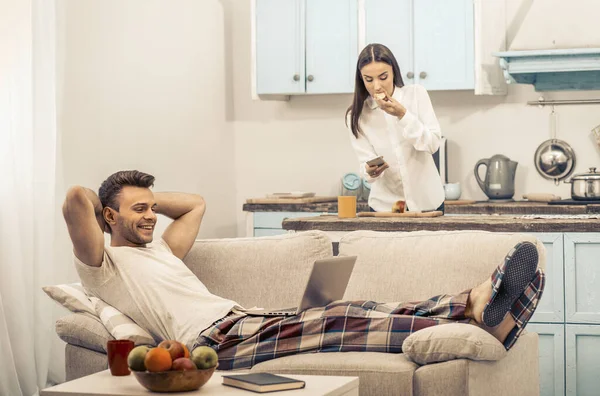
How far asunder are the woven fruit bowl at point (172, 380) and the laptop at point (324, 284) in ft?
2.15

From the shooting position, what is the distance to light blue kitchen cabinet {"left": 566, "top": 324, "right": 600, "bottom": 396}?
3.68 metres

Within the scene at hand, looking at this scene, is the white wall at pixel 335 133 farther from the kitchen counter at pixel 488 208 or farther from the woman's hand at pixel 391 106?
the woman's hand at pixel 391 106

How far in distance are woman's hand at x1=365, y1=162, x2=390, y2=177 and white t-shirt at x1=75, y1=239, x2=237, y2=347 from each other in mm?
1258

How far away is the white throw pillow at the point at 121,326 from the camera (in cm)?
285

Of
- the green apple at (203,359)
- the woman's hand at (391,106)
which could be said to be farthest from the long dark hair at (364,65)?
the green apple at (203,359)

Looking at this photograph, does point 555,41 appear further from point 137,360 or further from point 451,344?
point 137,360

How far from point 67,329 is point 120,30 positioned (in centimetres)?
250

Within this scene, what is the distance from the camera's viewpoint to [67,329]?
295 cm

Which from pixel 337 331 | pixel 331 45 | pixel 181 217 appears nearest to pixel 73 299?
pixel 181 217

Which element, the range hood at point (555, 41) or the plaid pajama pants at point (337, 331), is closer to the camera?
the plaid pajama pants at point (337, 331)

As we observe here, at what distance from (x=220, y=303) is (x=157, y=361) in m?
0.99

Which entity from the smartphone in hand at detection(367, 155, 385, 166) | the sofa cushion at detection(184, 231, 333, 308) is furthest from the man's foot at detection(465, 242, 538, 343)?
the smartphone in hand at detection(367, 155, 385, 166)

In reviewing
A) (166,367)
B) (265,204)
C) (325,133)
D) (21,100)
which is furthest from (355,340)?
(325,133)

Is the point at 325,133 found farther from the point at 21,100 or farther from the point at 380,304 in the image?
the point at 380,304
